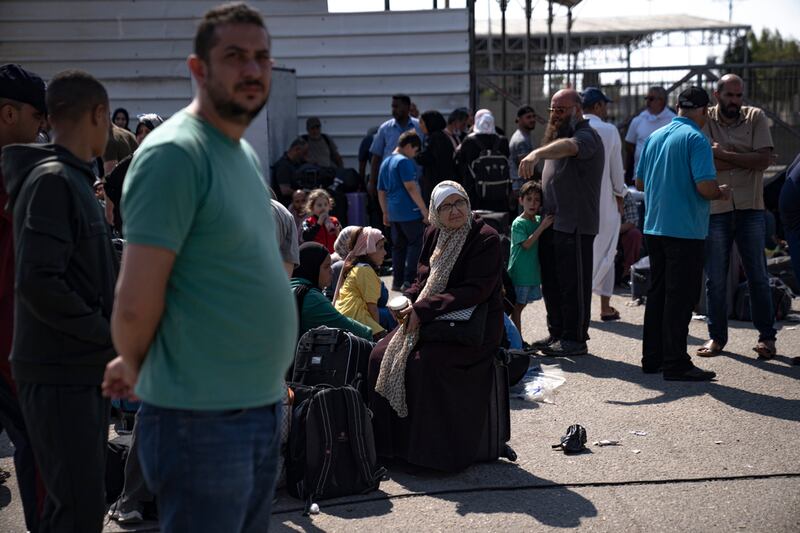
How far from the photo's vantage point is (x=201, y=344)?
8.37ft

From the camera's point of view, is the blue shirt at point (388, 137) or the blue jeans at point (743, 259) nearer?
the blue jeans at point (743, 259)

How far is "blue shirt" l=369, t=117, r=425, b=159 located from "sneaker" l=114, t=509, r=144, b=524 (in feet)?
26.5

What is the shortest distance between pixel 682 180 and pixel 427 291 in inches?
99.4

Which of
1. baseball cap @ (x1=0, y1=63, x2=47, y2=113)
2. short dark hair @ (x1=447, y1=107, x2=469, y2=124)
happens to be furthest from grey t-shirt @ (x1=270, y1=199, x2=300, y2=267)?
short dark hair @ (x1=447, y1=107, x2=469, y2=124)

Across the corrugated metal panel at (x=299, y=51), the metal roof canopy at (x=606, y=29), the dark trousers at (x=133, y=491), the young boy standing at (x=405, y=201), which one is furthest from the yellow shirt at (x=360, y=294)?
the metal roof canopy at (x=606, y=29)

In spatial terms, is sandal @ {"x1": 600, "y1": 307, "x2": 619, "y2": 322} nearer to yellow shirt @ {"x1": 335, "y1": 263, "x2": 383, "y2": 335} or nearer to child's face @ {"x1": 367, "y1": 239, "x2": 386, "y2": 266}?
child's face @ {"x1": 367, "y1": 239, "x2": 386, "y2": 266}

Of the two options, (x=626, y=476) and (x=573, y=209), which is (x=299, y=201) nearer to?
(x=573, y=209)

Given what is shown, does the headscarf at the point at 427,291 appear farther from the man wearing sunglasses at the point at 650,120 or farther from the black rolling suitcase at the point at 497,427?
the man wearing sunglasses at the point at 650,120

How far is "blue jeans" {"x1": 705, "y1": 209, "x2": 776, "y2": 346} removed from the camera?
7891 mm

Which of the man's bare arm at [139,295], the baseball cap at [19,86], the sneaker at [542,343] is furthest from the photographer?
the sneaker at [542,343]

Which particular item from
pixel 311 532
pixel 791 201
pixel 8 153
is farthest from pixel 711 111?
pixel 8 153

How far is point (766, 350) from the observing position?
7922 mm

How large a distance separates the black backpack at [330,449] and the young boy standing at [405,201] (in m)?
5.71

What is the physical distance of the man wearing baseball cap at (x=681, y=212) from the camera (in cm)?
724
